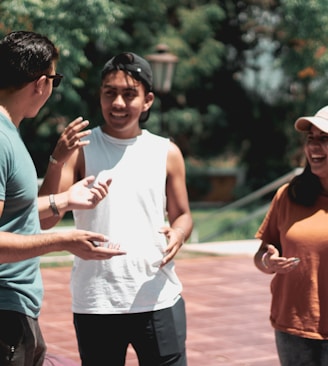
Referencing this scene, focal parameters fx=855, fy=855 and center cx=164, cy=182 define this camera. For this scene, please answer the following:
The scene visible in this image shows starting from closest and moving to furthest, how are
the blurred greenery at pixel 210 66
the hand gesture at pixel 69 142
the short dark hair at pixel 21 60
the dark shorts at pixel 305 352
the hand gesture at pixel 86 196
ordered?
1. the short dark hair at pixel 21 60
2. the hand gesture at pixel 86 196
3. the hand gesture at pixel 69 142
4. the dark shorts at pixel 305 352
5. the blurred greenery at pixel 210 66

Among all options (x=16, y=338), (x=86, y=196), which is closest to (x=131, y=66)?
(x=86, y=196)

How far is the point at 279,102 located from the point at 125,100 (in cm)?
2221

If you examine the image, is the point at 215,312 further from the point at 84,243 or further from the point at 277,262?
the point at 84,243

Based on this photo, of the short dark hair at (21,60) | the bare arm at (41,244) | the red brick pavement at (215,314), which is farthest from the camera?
the red brick pavement at (215,314)

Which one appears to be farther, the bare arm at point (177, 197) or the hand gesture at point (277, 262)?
the bare arm at point (177, 197)

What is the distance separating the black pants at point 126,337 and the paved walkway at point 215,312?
2504 mm

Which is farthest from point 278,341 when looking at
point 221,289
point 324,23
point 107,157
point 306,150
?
point 324,23

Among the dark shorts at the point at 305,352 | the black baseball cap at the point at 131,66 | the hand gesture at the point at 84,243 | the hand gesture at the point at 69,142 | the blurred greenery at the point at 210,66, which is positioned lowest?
the blurred greenery at the point at 210,66

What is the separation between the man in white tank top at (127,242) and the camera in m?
3.42

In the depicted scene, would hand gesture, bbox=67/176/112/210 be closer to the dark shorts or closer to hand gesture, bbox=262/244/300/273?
hand gesture, bbox=262/244/300/273

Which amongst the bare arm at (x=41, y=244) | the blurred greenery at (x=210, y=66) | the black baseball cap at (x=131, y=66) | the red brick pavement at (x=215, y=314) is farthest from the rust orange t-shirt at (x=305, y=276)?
the blurred greenery at (x=210, y=66)

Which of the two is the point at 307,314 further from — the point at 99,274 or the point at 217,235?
the point at 217,235

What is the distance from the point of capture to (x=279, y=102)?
83.2 ft

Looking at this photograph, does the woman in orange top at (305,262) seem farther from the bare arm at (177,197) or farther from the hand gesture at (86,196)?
the hand gesture at (86,196)
